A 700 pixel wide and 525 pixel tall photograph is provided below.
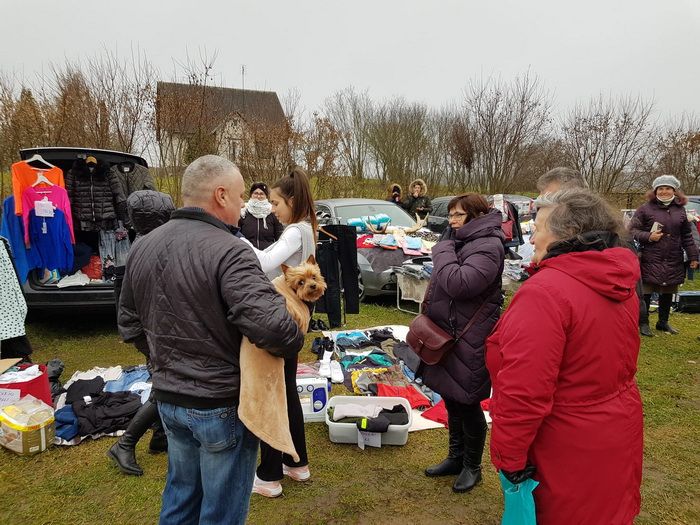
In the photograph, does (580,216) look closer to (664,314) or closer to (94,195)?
(664,314)

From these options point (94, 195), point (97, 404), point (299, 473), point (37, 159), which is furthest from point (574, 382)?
point (37, 159)

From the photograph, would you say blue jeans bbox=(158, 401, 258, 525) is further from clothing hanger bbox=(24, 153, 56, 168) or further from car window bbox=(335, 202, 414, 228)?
car window bbox=(335, 202, 414, 228)

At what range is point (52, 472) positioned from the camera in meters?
3.02

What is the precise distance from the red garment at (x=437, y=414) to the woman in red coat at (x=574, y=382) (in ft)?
6.69

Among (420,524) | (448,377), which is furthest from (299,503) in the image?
(448,377)

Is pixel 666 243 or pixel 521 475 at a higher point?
pixel 666 243

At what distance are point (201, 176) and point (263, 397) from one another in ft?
2.93

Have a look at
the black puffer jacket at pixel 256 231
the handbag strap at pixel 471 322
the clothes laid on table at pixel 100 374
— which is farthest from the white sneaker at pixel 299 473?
the black puffer jacket at pixel 256 231

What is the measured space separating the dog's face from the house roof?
929 centimetres

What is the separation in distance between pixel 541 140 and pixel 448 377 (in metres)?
19.9

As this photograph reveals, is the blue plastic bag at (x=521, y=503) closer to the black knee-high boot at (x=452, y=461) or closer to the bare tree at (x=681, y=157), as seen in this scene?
the black knee-high boot at (x=452, y=461)

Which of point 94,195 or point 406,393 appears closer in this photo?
point 406,393

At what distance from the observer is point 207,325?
62.0 inches

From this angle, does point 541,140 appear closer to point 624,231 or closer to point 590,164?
point 590,164
